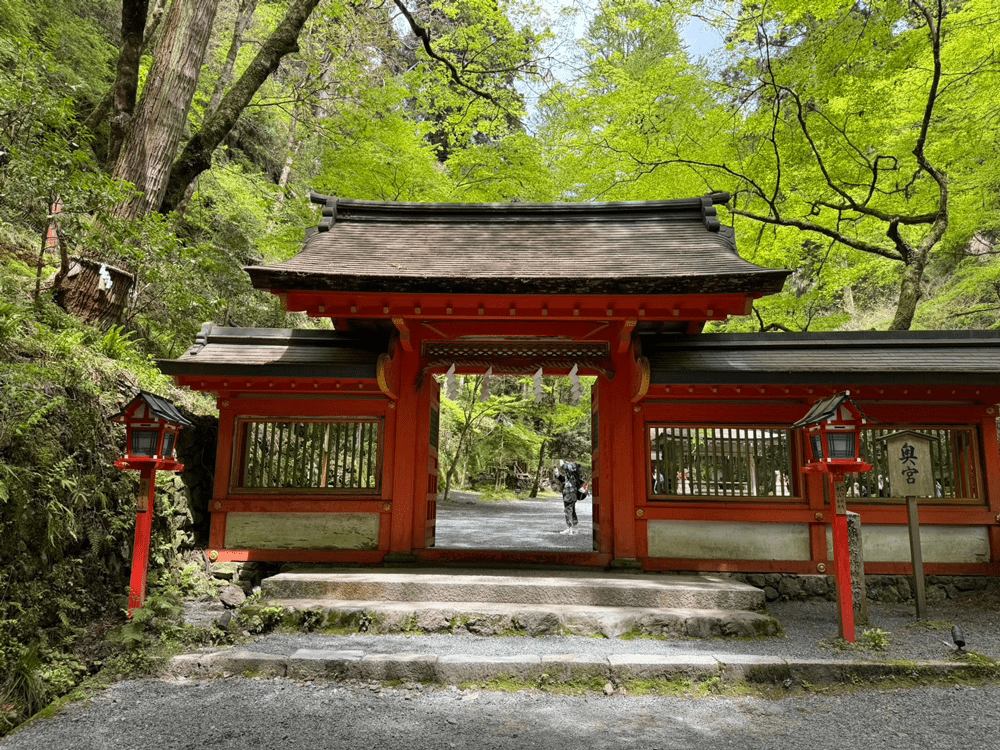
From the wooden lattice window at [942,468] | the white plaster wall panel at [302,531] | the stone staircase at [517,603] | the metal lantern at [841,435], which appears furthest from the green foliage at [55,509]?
the wooden lattice window at [942,468]

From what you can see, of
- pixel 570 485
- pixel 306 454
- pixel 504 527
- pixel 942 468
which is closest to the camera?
pixel 942 468

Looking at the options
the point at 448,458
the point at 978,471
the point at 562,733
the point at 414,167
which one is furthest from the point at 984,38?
the point at 448,458

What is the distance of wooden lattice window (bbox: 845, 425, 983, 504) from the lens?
6859 millimetres

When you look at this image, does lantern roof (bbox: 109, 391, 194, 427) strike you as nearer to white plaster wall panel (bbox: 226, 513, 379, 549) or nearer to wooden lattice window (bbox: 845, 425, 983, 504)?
white plaster wall panel (bbox: 226, 513, 379, 549)

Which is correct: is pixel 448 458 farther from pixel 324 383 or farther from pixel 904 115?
pixel 904 115

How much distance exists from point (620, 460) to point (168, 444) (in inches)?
191

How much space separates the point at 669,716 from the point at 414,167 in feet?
38.2

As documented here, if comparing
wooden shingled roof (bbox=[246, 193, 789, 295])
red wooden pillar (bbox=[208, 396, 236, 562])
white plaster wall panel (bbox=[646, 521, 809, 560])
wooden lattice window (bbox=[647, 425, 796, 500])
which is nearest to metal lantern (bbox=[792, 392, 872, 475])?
wooden shingled roof (bbox=[246, 193, 789, 295])

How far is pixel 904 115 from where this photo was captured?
955cm

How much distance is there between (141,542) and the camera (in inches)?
191

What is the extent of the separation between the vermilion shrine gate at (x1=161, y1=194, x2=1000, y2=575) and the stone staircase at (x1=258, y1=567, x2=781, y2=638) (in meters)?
0.75

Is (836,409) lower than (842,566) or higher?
higher

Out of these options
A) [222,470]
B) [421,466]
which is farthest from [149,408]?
[421,466]

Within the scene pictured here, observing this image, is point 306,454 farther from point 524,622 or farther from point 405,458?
point 524,622
